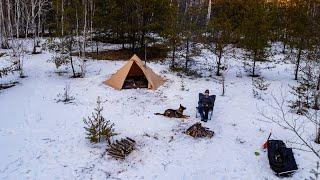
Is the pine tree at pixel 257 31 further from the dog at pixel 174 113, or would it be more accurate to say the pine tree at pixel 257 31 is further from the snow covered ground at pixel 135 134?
the dog at pixel 174 113

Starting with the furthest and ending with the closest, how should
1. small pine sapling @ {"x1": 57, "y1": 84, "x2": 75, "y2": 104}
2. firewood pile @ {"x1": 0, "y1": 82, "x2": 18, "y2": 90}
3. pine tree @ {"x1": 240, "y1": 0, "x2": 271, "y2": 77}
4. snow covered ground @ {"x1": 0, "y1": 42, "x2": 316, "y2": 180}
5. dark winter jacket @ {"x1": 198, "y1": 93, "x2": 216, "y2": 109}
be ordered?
pine tree @ {"x1": 240, "y1": 0, "x2": 271, "y2": 77} < firewood pile @ {"x1": 0, "y1": 82, "x2": 18, "y2": 90} < small pine sapling @ {"x1": 57, "y1": 84, "x2": 75, "y2": 104} < dark winter jacket @ {"x1": 198, "y1": 93, "x2": 216, "y2": 109} < snow covered ground @ {"x1": 0, "y1": 42, "x2": 316, "y2": 180}

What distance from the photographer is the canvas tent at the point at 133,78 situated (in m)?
17.9

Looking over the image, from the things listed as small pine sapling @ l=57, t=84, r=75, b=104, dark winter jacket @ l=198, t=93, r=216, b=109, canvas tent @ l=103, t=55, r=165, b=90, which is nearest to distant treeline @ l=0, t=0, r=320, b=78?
canvas tent @ l=103, t=55, r=165, b=90

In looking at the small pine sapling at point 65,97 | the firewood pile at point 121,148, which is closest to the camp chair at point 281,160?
the firewood pile at point 121,148

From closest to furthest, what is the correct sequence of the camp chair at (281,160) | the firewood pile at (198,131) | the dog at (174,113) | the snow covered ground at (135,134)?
the camp chair at (281,160)
the snow covered ground at (135,134)
the firewood pile at (198,131)
the dog at (174,113)

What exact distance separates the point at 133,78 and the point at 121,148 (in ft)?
28.5

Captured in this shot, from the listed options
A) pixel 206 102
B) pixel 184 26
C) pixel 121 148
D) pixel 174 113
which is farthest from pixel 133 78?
pixel 121 148

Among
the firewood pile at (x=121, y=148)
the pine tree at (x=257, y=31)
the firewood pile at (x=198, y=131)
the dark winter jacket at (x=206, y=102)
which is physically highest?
the pine tree at (x=257, y=31)

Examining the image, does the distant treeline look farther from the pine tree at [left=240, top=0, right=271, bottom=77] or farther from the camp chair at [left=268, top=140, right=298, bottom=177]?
the camp chair at [left=268, top=140, right=298, bottom=177]

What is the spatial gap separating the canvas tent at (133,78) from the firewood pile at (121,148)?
648 centimetres

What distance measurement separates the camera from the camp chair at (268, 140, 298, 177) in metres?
9.82

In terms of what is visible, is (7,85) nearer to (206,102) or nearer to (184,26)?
(206,102)

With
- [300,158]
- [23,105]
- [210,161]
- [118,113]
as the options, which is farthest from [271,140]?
[23,105]

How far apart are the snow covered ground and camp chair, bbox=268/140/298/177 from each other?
22 cm
